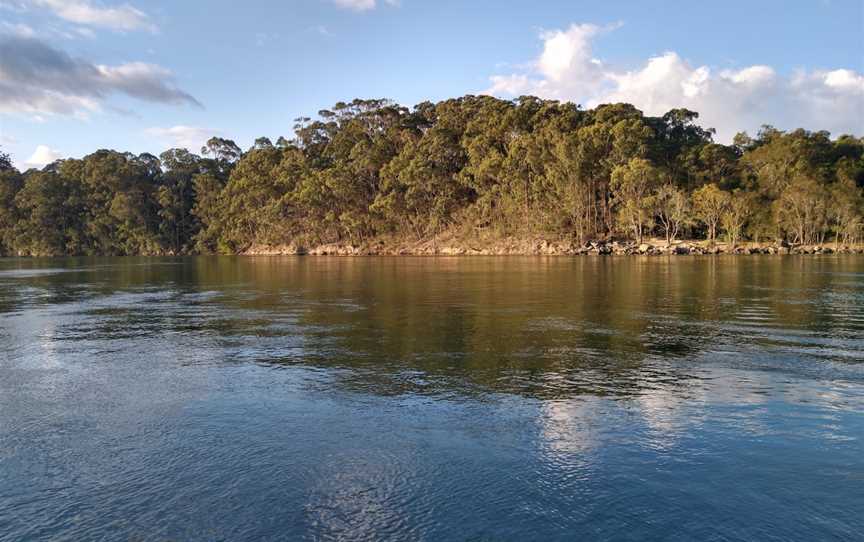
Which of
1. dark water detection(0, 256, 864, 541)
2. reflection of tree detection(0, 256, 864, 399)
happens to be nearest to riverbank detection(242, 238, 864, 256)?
reflection of tree detection(0, 256, 864, 399)

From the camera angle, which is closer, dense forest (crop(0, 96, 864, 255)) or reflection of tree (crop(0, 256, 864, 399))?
reflection of tree (crop(0, 256, 864, 399))

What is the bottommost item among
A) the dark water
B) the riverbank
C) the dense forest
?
the dark water

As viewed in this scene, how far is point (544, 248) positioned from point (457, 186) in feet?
86.7

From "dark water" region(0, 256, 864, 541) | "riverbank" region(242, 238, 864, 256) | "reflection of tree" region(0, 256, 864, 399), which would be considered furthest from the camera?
"riverbank" region(242, 238, 864, 256)

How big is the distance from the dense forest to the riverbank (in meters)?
2.35

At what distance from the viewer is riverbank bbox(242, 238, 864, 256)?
9206 centimetres

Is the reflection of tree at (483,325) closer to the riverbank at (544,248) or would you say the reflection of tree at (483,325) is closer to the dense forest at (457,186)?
the riverbank at (544,248)

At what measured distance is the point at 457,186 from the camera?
12425cm

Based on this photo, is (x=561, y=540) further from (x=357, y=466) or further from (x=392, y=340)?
(x=392, y=340)

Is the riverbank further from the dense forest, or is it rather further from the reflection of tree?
the reflection of tree

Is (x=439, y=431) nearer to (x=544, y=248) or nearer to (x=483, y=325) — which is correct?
(x=483, y=325)

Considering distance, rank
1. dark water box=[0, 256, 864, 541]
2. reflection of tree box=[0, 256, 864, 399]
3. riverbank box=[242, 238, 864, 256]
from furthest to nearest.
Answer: riverbank box=[242, 238, 864, 256] → reflection of tree box=[0, 256, 864, 399] → dark water box=[0, 256, 864, 541]

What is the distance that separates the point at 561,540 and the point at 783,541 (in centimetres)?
259

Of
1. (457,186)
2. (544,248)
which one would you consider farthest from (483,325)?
(457,186)
